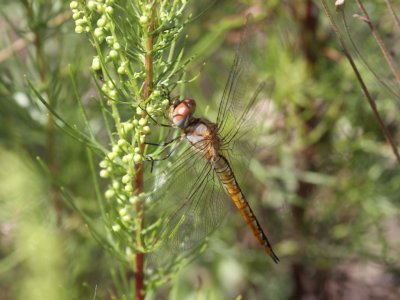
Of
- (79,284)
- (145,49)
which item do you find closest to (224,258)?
(79,284)

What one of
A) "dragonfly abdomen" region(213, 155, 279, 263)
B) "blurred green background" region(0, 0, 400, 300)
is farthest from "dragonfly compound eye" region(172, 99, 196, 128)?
"blurred green background" region(0, 0, 400, 300)

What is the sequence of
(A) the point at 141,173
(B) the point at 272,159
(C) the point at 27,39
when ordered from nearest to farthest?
(A) the point at 141,173 < (C) the point at 27,39 < (B) the point at 272,159

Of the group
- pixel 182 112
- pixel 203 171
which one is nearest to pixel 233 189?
pixel 203 171

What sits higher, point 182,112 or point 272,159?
point 182,112

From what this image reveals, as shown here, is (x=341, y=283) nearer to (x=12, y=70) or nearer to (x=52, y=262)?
(x=52, y=262)

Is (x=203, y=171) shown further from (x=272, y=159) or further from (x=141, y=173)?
(x=272, y=159)

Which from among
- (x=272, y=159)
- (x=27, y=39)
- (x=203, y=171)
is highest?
(x=27, y=39)

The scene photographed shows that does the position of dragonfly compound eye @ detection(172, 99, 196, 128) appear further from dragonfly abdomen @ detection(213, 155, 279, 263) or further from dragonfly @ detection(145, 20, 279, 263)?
dragonfly abdomen @ detection(213, 155, 279, 263)
